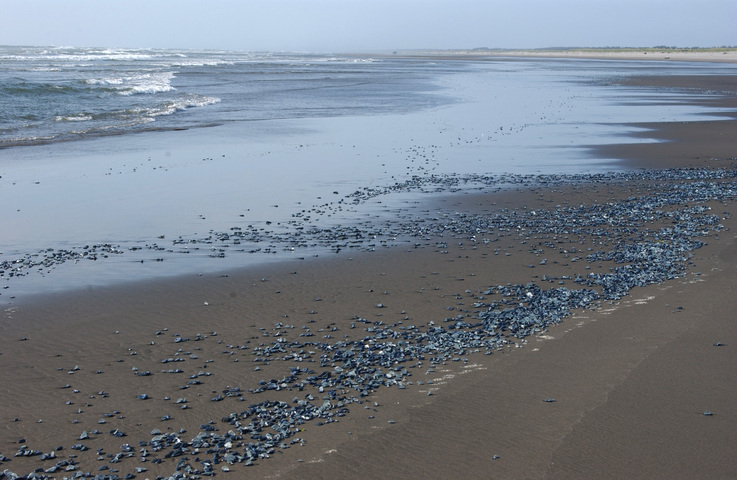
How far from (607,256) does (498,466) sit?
7.18 metres

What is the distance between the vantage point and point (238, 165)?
21078 mm

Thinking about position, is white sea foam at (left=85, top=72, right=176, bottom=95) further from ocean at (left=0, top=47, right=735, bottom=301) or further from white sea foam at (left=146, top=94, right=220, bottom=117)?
white sea foam at (left=146, top=94, right=220, bottom=117)

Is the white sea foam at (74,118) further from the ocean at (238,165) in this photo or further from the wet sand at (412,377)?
the wet sand at (412,377)

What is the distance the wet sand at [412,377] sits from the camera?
6.35 metres

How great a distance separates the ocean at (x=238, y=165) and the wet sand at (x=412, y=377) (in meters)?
1.62

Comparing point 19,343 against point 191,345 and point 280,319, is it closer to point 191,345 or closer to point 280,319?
point 191,345

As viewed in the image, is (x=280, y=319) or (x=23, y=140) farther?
(x=23, y=140)

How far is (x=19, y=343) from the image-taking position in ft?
29.5

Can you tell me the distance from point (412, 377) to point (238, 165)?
1437 centimetres

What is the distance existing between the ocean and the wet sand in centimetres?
162

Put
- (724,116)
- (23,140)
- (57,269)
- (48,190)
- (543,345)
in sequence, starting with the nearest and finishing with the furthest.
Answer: (543,345) < (57,269) < (48,190) < (23,140) < (724,116)

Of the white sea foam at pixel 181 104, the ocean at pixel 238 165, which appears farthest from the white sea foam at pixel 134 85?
the white sea foam at pixel 181 104

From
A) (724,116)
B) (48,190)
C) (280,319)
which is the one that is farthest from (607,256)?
(724,116)

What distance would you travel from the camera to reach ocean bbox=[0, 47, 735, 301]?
12938 mm
